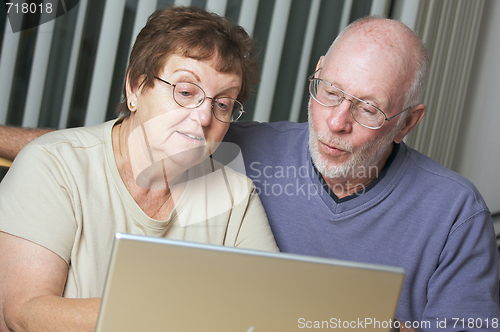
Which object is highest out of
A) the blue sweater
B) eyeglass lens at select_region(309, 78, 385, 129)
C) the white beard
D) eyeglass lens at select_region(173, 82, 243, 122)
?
eyeglass lens at select_region(309, 78, 385, 129)

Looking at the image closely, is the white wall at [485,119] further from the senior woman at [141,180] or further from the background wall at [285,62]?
the senior woman at [141,180]

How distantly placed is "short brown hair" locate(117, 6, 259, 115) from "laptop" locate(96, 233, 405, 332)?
27.2 inches

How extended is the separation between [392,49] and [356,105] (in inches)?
8.6

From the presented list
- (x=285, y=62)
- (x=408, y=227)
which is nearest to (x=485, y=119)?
(x=285, y=62)

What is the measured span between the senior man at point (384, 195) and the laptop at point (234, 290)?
0.78 meters

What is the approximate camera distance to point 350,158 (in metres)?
1.45

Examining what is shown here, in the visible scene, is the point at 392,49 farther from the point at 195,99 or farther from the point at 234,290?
the point at 234,290

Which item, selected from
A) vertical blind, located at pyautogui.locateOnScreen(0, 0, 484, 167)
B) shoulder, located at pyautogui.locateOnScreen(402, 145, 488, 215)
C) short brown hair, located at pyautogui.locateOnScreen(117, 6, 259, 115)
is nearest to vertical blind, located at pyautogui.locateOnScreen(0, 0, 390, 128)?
vertical blind, located at pyautogui.locateOnScreen(0, 0, 484, 167)

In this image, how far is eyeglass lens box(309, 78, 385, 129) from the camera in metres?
1.39

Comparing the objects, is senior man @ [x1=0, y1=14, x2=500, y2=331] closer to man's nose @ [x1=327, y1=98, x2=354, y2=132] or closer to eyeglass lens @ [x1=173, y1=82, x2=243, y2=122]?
man's nose @ [x1=327, y1=98, x2=354, y2=132]

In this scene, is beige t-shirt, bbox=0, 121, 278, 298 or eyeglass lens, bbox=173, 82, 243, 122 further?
eyeglass lens, bbox=173, 82, 243, 122

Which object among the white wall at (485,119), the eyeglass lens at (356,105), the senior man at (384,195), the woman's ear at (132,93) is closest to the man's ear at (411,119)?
the senior man at (384,195)

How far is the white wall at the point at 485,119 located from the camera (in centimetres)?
304

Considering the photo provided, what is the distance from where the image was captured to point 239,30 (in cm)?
132
